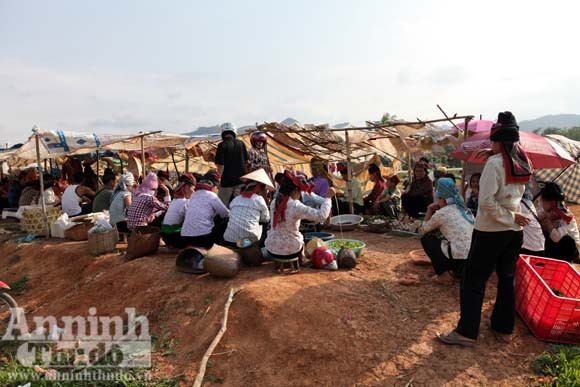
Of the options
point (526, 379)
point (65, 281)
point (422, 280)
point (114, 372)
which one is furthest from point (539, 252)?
point (65, 281)

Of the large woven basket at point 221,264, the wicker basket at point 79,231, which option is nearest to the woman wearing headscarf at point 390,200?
the large woven basket at point 221,264

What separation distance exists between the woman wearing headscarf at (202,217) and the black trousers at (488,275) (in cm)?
339

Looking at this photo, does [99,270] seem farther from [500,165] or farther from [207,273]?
[500,165]

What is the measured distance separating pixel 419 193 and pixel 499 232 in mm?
4602

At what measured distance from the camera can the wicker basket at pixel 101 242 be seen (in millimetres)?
6250

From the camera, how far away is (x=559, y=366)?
293cm

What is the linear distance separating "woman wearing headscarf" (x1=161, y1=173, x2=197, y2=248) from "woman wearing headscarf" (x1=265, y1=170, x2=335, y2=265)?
173 centimetres

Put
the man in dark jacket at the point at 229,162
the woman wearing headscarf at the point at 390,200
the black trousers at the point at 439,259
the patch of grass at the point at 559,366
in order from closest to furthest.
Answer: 1. the patch of grass at the point at 559,366
2. the black trousers at the point at 439,259
3. the man in dark jacket at the point at 229,162
4. the woman wearing headscarf at the point at 390,200

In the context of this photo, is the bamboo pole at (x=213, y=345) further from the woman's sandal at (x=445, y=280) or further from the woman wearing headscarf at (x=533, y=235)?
the woman wearing headscarf at (x=533, y=235)

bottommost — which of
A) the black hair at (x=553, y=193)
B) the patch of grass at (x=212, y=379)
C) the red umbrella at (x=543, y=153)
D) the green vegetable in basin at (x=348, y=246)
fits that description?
the patch of grass at (x=212, y=379)

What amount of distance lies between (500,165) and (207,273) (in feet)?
11.9

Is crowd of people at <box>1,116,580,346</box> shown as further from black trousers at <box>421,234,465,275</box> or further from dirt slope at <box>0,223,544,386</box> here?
dirt slope at <box>0,223,544,386</box>

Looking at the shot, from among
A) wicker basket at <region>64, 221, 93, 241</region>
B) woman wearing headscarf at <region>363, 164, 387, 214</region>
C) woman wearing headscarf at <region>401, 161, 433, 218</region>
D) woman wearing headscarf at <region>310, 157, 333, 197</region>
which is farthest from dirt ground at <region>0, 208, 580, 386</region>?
woman wearing headscarf at <region>363, 164, 387, 214</region>

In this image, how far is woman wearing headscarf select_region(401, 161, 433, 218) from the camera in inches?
294
